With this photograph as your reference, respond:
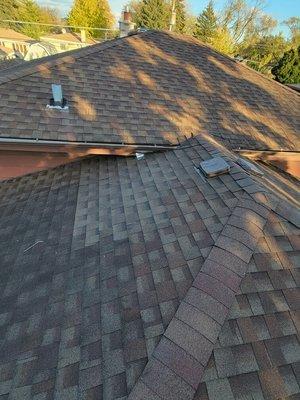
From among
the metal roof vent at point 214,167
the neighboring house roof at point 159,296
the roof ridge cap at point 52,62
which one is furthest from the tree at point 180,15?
the neighboring house roof at point 159,296

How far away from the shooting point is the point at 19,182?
8.08 metres

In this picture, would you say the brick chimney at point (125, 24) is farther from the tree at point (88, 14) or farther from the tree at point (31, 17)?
the tree at point (31, 17)

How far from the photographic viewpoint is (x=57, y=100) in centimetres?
802

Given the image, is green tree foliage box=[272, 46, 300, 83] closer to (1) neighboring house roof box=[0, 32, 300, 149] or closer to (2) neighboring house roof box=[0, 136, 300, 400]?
(1) neighboring house roof box=[0, 32, 300, 149]

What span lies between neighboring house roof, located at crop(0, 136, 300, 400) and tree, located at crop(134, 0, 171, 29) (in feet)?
163

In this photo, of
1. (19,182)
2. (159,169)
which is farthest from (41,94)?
(159,169)

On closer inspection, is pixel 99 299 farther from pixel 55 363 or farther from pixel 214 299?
pixel 214 299

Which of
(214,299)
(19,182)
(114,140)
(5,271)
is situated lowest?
(19,182)

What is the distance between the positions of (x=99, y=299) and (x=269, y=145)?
7.94 metres

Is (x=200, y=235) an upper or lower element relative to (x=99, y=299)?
upper

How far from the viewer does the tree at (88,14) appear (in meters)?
46.0

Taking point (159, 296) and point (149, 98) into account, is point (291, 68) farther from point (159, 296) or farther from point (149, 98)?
point (159, 296)

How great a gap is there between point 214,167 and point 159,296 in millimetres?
3129

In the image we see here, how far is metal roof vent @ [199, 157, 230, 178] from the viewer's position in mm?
5586
